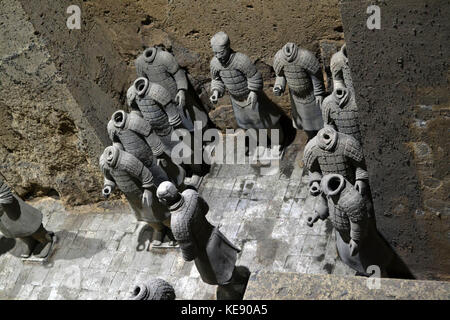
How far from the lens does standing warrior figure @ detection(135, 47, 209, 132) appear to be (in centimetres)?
815

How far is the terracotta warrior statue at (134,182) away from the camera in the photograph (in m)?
6.87

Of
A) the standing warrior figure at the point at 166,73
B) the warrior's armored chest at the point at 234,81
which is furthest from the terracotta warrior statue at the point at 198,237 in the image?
the standing warrior figure at the point at 166,73

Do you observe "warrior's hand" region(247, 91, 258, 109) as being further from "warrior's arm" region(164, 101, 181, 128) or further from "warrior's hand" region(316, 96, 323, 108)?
"warrior's arm" region(164, 101, 181, 128)

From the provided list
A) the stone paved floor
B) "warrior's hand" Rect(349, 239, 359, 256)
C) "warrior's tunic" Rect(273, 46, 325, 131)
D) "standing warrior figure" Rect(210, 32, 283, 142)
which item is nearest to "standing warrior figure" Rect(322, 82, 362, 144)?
"warrior's tunic" Rect(273, 46, 325, 131)

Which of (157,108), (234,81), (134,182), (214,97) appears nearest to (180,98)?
(157,108)

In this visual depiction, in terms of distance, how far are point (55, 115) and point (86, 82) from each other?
1.90ft

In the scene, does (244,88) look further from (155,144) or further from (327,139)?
(327,139)

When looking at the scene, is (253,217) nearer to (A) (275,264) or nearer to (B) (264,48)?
(A) (275,264)

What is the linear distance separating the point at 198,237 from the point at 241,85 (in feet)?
7.61

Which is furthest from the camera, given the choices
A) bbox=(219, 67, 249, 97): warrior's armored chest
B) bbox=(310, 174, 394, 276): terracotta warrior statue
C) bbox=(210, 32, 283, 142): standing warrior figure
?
bbox=(219, 67, 249, 97): warrior's armored chest

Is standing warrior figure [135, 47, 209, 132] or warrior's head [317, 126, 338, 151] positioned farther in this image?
standing warrior figure [135, 47, 209, 132]

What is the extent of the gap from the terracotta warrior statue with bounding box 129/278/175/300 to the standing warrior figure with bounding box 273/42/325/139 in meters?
2.62

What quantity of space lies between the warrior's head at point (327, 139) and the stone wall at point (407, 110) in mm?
877
